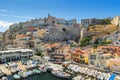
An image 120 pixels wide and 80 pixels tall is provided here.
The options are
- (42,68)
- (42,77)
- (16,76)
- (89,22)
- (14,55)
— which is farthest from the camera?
(89,22)

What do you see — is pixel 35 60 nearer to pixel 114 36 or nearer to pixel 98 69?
pixel 98 69

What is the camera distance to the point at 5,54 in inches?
1372

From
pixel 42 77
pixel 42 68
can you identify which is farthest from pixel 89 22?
pixel 42 77

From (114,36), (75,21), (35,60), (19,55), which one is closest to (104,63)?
(35,60)

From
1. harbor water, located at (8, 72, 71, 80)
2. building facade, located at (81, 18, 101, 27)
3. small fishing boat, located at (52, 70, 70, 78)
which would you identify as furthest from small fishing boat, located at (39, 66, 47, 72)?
building facade, located at (81, 18, 101, 27)

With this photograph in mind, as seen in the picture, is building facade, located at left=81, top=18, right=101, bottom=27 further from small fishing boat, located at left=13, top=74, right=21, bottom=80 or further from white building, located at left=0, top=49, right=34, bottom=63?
small fishing boat, located at left=13, top=74, right=21, bottom=80

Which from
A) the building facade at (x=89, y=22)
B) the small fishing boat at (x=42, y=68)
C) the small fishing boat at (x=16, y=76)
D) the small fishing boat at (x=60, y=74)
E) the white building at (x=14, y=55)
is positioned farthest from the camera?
the building facade at (x=89, y=22)

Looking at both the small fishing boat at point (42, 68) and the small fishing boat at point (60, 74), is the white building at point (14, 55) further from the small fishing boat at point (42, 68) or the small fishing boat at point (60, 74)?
the small fishing boat at point (60, 74)

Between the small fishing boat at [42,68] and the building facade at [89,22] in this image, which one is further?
the building facade at [89,22]

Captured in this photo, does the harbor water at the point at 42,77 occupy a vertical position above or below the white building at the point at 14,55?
below

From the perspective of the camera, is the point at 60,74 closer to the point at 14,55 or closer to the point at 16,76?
the point at 16,76

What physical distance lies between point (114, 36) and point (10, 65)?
30.6m

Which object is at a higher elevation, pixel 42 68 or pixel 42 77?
pixel 42 68

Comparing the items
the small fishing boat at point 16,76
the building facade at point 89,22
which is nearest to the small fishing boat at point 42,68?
the small fishing boat at point 16,76
